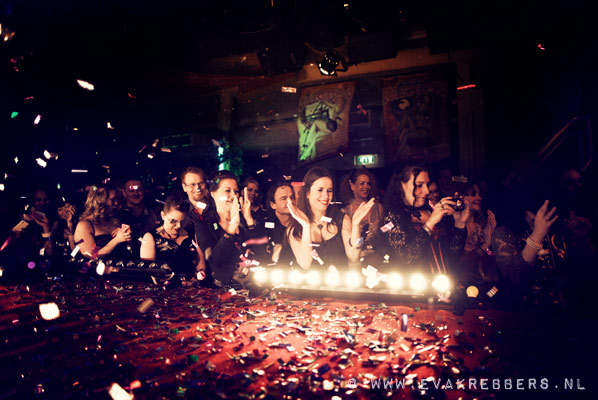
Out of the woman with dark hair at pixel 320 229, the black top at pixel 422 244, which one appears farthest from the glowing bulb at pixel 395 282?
the woman with dark hair at pixel 320 229

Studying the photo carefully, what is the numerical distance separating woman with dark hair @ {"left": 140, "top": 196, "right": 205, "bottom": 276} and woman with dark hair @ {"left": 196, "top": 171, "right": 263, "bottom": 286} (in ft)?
1.17

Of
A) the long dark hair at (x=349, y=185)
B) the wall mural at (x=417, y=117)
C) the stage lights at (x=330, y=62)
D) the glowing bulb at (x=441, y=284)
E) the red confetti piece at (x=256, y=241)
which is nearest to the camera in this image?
the glowing bulb at (x=441, y=284)

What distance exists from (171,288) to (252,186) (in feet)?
8.31

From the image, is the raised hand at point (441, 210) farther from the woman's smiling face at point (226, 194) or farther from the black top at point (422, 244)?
the woman's smiling face at point (226, 194)

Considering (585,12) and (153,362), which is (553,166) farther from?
(153,362)

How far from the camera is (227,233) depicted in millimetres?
5648

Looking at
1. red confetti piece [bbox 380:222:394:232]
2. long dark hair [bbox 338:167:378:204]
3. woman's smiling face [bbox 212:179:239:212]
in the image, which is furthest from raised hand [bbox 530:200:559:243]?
woman's smiling face [bbox 212:179:239:212]

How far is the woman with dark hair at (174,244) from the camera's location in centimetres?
607

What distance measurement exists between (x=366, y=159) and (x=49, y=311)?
272 inches

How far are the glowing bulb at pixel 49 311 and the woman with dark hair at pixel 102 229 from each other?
183 centimetres

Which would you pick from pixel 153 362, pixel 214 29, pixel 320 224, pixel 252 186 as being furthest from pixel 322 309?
pixel 214 29

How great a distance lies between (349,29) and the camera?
6184 mm

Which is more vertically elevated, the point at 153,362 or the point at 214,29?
the point at 214,29

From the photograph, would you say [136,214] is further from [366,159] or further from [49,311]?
[366,159]
